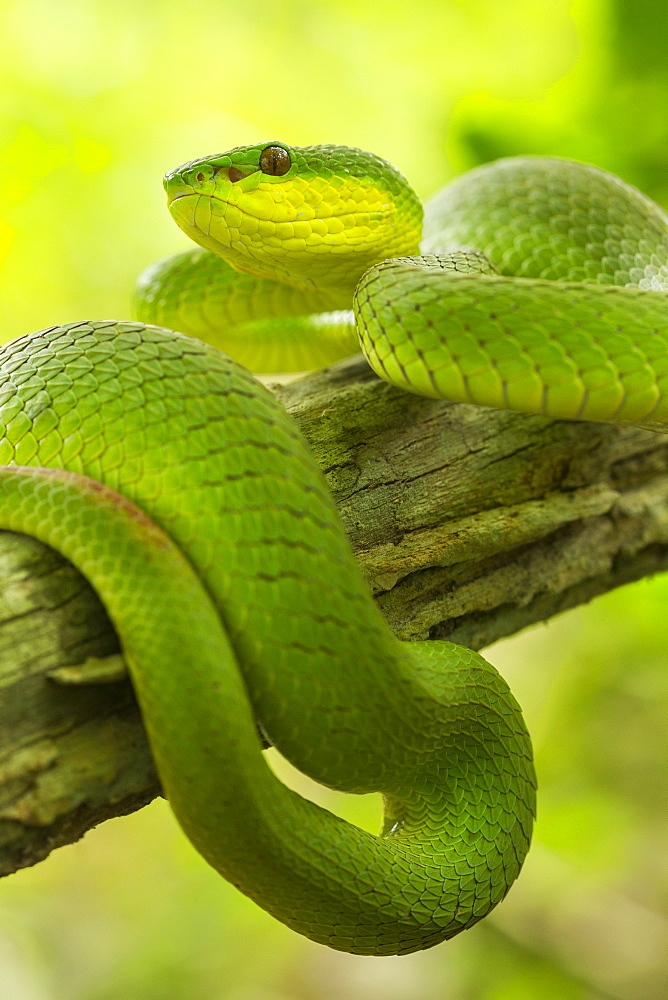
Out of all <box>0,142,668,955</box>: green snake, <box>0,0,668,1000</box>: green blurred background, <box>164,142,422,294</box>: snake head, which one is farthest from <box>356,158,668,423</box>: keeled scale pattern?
<box>0,0,668,1000</box>: green blurred background

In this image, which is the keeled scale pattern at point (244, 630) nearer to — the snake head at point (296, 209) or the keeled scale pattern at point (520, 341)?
the keeled scale pattern at point (520, 341)

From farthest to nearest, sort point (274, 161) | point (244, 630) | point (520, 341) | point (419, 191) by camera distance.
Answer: point (419, 191) → point (274, 161) → point (520, 341) → point (244, 630)

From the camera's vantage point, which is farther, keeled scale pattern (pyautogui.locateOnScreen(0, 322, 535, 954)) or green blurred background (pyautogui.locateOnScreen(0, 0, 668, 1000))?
green blurred background (pyautogui.locateOnScreen(0, 0, 668, 1000))

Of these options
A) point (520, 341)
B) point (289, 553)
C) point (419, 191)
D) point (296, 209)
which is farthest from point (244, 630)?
point (419, 191)

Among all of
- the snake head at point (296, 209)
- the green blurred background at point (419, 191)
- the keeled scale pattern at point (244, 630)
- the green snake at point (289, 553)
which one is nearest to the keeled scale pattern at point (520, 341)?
the green snake at point (289, 553)

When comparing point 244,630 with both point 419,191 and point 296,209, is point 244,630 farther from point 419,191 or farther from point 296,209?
point 419,191

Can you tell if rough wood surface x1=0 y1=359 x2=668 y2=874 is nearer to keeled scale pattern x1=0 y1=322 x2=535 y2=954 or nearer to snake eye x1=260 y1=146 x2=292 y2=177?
keeled scale pattern x1=0 y1=322 x2=535 y2=954

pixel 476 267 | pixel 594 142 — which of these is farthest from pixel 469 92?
pixel 476 267
